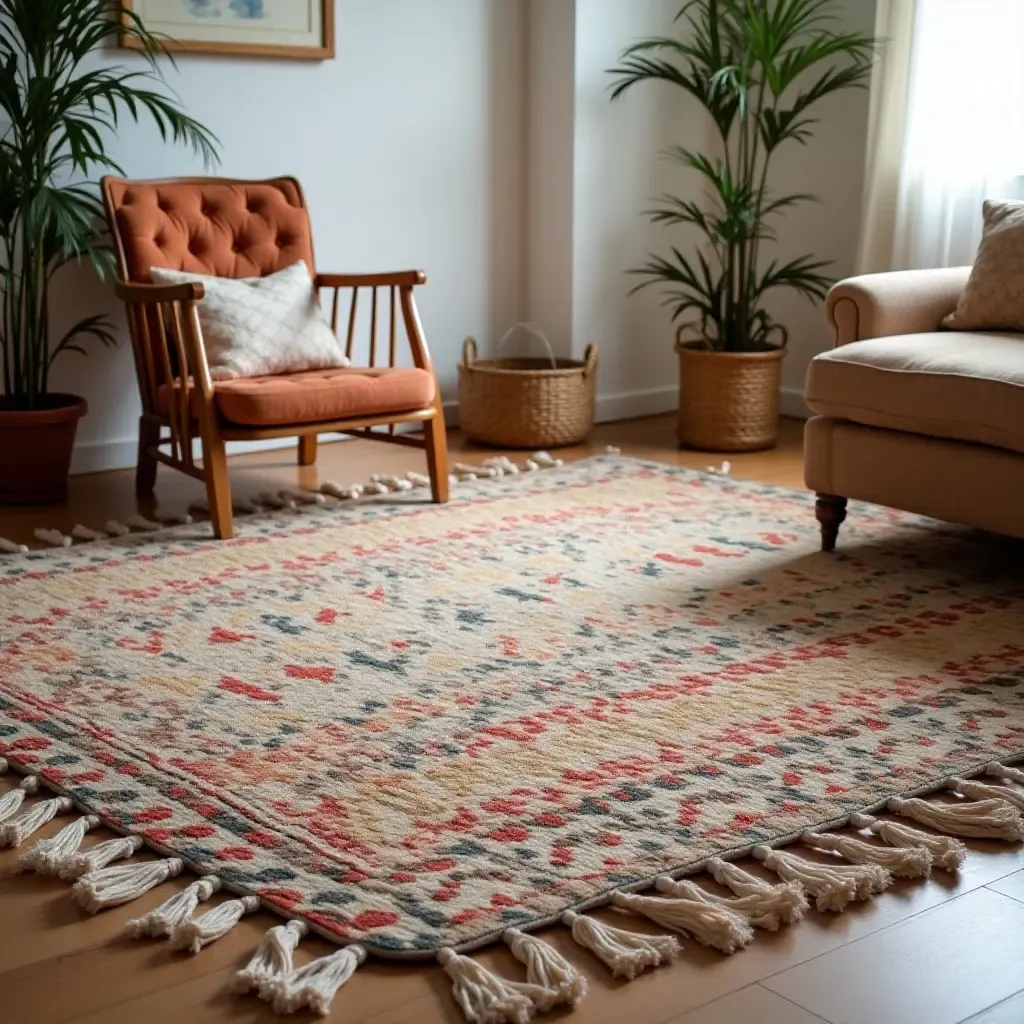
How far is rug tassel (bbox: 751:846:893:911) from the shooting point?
5.98ft

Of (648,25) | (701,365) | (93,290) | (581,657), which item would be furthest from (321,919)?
(648,25)

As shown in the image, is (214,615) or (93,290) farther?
(93,290)

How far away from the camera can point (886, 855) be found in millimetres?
1918

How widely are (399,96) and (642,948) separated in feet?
11.7

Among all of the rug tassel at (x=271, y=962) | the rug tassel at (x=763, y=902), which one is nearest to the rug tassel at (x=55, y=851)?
the rug tassel at (x=271, y=962)

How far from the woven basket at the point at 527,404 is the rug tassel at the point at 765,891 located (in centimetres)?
284

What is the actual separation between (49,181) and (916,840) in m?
3.04

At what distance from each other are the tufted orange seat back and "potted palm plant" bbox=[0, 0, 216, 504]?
9cm

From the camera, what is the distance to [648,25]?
5055 millimetres

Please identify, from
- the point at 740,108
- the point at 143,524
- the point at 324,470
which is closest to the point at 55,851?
the point at 143,524

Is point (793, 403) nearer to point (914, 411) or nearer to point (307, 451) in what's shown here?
point (307, 451)

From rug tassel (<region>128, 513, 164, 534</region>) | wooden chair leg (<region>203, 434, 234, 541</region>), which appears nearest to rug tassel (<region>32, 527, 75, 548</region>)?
rug tassel (<region>128, 513, 164, 534</region>)

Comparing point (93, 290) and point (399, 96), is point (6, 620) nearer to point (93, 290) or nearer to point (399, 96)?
point (93, 290)

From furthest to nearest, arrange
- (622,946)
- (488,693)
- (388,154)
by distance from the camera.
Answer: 1. (388,154)
2. (488,693)
3. (622,946)
